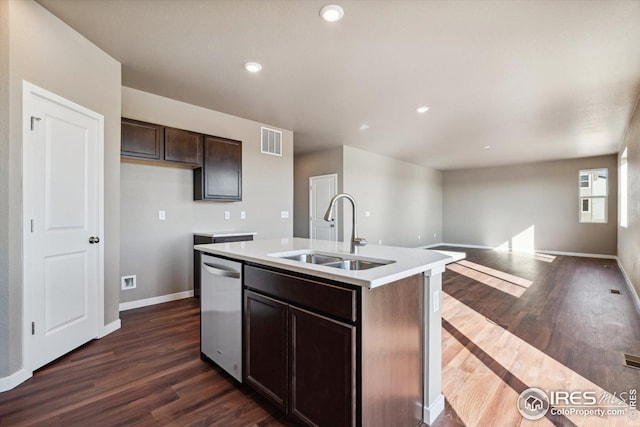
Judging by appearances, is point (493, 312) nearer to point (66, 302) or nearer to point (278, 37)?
point (278, 37)

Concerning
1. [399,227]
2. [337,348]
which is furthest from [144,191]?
[399,227]

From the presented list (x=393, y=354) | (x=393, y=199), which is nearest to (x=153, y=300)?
(x=393, y=354)

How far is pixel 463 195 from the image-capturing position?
9.69 meters

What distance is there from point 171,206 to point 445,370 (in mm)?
3474

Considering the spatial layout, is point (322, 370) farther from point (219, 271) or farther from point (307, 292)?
point (219, 271)

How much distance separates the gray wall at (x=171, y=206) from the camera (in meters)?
3.45

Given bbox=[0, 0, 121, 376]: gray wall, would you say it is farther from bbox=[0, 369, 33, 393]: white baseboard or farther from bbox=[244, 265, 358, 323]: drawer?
bbox=[244, 265, 358, 323]: drawer

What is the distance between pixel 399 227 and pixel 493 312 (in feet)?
15.3

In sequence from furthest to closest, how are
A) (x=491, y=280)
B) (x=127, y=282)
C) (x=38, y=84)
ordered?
1. (x=491, y=280)
2. (x=127, y=282)
3. (x=38, y=84)

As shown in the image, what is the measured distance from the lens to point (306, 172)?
7051 millimetres

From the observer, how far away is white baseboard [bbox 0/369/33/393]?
73.9 inches

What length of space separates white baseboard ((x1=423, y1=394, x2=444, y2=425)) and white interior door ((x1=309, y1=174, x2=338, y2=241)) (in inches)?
185

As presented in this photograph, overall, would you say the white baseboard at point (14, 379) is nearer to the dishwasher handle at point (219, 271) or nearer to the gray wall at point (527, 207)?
the dishwasher handle at point (219, 271)

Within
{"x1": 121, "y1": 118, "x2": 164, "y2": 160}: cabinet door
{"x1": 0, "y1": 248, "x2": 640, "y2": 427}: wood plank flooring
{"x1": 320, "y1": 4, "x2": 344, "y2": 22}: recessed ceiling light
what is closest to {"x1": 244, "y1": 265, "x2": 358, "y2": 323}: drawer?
{"x1": 0, "y1": 248, "x2": 640, "y2": 427}: wood plank flooring
